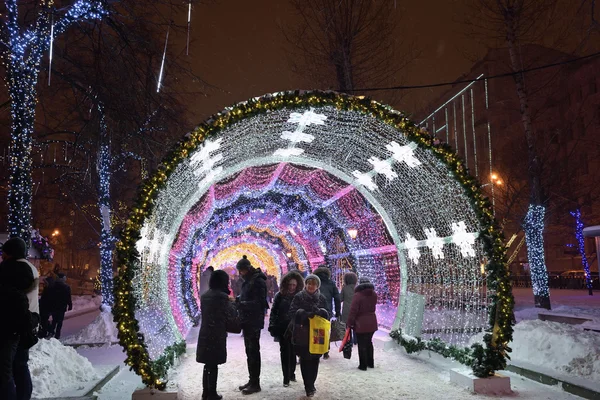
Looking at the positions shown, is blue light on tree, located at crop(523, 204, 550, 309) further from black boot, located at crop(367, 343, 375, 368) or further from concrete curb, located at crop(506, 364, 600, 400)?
black boot, located at crop(367, 343, 375, 368)

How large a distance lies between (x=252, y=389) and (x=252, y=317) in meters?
0.96

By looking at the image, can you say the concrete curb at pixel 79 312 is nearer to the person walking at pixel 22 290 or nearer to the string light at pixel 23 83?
the string light at pixel 23 83

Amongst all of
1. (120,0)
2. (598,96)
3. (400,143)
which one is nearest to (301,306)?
(400,143)

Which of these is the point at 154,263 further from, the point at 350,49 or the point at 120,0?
the point at 350,49

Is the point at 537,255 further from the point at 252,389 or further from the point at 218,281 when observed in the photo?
the point at 218,281

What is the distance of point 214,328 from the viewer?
685 centimetres

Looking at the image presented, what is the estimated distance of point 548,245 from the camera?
4381 cm

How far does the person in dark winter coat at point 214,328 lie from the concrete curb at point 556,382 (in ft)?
14.1

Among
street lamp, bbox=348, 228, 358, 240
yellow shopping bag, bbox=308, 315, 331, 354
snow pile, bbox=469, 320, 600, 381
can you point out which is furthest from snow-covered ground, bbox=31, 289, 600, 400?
street lamp, bbox=348, 228, 358, 240

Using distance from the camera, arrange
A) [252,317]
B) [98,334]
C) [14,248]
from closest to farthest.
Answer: [14,248] → [252,317] → [98,334]

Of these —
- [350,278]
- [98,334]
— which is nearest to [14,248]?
[350,278]

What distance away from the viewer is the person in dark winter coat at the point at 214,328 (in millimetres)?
6801

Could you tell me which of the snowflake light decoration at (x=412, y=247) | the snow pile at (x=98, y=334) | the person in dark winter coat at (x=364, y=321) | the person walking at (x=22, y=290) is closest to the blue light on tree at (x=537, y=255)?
the snowflake light decoration at (x=412, y=247)

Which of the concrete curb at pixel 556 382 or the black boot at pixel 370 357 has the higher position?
the black boot at pixel 370 357
